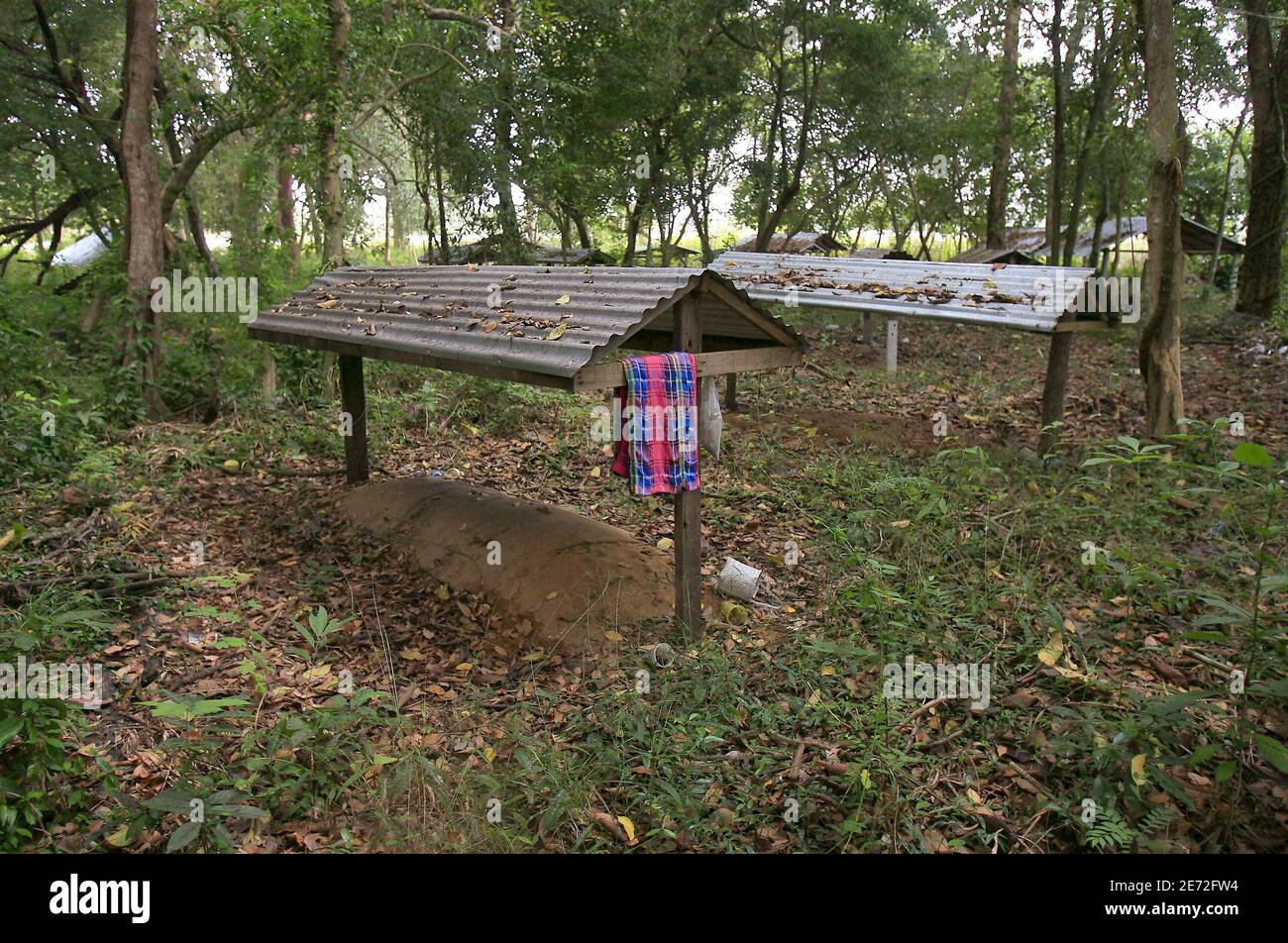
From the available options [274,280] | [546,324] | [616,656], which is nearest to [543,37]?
[274,280]

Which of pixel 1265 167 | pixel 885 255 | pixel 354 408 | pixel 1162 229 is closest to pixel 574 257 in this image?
pixel 885 255

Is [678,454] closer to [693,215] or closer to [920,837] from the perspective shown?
[920,837]

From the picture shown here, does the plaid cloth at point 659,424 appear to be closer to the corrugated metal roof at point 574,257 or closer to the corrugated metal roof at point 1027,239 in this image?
the corrugated metal roof at point 574,257

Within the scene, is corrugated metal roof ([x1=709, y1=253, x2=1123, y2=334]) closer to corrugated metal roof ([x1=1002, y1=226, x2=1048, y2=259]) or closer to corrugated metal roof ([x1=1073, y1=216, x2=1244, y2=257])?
corrugated metal roof ([x1=1073, y1=216, x2=1244, y2=257])

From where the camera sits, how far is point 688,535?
561cm

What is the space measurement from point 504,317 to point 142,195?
282 inches

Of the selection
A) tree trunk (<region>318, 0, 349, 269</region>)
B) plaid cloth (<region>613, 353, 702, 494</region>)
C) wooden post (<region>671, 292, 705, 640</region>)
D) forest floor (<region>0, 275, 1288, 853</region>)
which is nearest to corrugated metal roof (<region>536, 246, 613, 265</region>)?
tree trunk (<region>318, 0, 349, 269</region>)

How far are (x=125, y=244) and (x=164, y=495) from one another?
4.31m

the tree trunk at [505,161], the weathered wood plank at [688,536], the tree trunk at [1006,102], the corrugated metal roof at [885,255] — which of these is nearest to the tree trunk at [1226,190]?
the tree trunk at [1006,102]

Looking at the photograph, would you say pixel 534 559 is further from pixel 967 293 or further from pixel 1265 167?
pixel 1265 167

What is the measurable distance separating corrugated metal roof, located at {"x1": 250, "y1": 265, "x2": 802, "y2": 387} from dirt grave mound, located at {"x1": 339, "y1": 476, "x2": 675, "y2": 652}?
149 cm

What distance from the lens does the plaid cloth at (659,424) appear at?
525 centimetres

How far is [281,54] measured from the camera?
10516 millimetres

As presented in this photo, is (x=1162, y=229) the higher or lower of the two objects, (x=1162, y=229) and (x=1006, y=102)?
the lower
